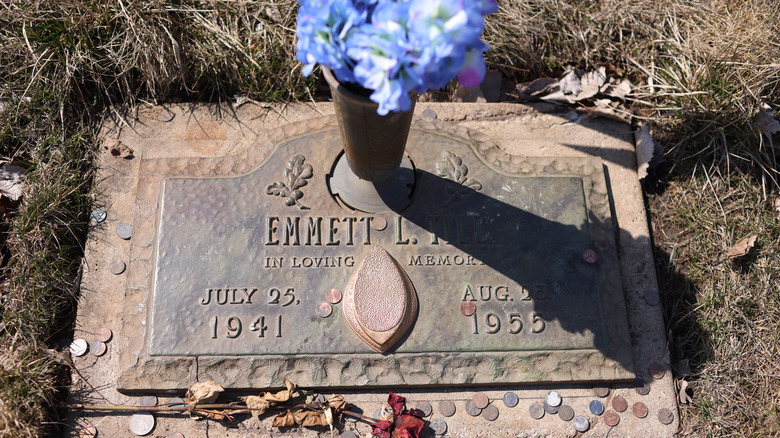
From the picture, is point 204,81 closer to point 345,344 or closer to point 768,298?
point 345,344

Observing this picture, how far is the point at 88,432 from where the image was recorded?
217 cm

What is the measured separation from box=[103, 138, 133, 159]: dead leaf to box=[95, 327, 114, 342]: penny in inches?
30.2

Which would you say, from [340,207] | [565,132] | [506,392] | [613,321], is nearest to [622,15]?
Result: [565,132]

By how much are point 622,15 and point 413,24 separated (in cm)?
204

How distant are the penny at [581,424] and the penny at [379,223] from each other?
1.05m

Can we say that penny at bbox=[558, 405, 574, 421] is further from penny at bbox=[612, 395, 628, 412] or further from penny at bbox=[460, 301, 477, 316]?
penny at bbox=[460, 301, 477, 316]

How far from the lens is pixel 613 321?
2285 mm

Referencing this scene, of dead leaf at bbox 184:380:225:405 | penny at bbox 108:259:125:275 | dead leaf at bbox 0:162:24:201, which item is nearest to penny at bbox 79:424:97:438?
dead leaf at bbox 184:380:225:405

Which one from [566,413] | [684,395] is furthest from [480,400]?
[684,395]

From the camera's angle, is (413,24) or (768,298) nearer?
(413,24)

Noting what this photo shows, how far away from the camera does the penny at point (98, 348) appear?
7.49 ft

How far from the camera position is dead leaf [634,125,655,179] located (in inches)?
104

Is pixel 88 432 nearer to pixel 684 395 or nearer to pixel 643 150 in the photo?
pixel 684 395

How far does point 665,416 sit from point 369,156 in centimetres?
154
